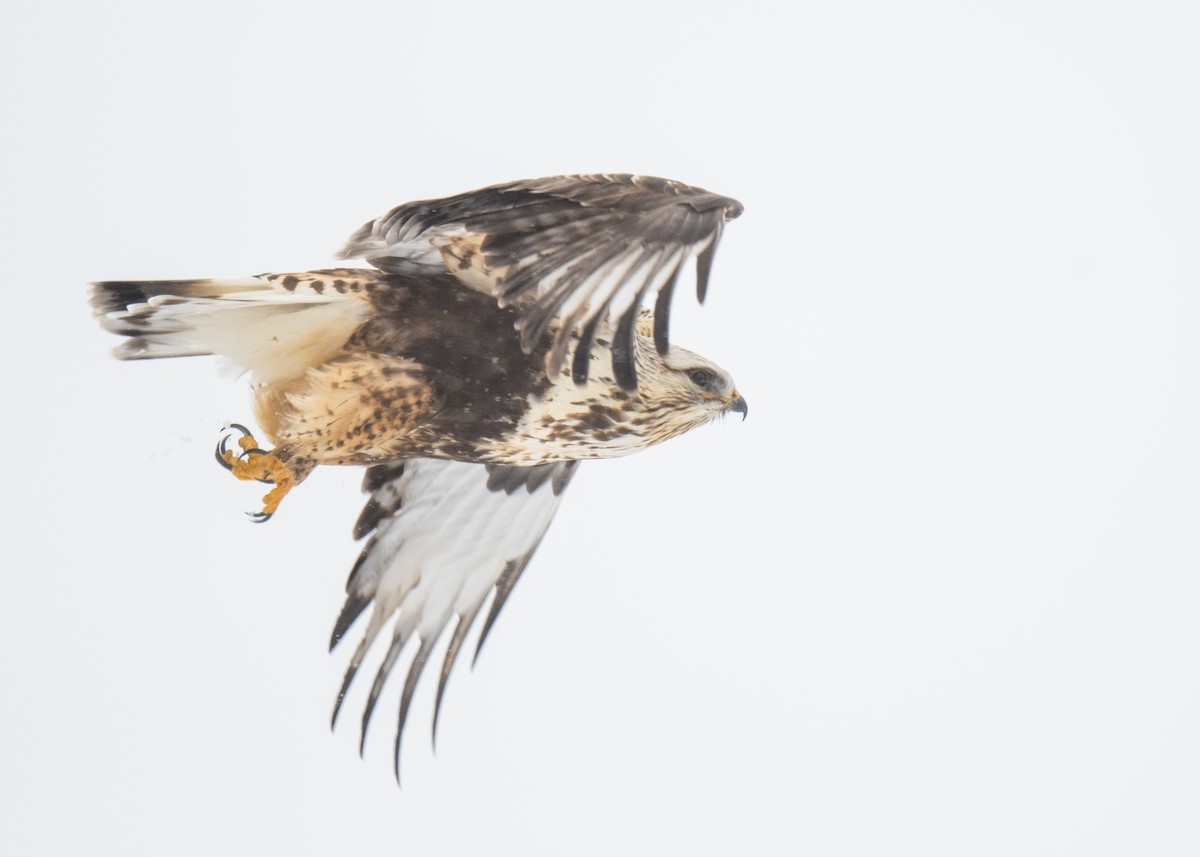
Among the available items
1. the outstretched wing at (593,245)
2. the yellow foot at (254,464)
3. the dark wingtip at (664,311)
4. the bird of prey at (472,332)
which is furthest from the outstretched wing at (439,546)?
the dark wingtip at (664,311)

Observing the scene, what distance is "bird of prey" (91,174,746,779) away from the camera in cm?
362

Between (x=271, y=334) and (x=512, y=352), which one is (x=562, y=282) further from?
(x=271, y=334)

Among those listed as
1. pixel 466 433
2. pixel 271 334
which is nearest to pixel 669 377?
pixel 466 433

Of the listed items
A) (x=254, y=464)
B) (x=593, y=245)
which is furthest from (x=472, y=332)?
(x=254, y=464)

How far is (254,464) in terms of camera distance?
4262 millimetres

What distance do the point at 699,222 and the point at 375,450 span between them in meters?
1.37

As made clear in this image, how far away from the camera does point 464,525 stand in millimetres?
5098

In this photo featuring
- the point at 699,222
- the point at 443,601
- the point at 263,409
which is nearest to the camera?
the point at 699,222

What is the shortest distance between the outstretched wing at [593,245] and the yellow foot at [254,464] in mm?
1020

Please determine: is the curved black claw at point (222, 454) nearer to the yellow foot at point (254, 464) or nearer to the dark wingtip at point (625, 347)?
the yellow foot at point (254, 464)

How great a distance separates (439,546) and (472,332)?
47.1 inches

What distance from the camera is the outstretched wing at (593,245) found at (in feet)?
11.8

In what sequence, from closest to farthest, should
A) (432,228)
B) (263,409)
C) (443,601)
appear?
(432,228) < (263,409) < (443,601)

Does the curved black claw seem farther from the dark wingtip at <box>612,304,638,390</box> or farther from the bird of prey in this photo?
the dark wingtip at <box>612,304,638,390</box>
